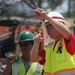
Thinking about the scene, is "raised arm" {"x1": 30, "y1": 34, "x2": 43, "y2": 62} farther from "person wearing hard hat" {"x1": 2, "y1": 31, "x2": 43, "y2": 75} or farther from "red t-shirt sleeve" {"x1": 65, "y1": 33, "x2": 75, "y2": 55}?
"person wearing hard hat" {"x1": 2, "y1": 31, "x2": 43, "y2": 75}

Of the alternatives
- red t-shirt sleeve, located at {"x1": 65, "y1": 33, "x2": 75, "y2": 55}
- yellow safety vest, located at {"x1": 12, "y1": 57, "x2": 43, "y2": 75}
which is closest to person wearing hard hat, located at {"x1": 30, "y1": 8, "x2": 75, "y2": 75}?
red t-shirt sleeve, located at {"x1": 65, "y1": 33, "x2": 75, "y2": 55}

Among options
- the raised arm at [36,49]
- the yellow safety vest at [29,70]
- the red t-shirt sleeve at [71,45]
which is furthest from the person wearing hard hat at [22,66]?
the red t-shirt sleeve at [71,45]

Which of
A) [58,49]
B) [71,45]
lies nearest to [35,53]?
[58,49]

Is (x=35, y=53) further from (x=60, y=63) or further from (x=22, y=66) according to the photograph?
(x=22, y=66)

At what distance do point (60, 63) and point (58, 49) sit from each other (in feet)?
0.46

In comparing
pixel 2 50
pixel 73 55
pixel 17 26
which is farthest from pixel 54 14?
pixel 17 26

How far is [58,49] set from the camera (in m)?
3.75

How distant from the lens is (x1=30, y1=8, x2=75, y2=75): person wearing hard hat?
3.62m

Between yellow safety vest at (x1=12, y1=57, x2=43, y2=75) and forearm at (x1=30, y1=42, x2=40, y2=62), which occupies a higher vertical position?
forearm at (x1=30, y1=42, x2=40, y2=62)

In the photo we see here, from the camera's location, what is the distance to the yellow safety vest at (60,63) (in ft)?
12.0

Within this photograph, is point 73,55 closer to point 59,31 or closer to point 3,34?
point 59,31

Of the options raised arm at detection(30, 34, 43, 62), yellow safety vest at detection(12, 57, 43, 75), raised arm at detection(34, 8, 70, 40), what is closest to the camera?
raised arm at detection(34, 8, 70, 40)

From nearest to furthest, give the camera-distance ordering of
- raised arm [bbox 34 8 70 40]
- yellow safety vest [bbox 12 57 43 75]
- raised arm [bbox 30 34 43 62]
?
raised arm [bbox 34 8 70 40]
raised arm [bbox 30 34 43 62]
yellow safety vest [bbox 12 57 43 75]

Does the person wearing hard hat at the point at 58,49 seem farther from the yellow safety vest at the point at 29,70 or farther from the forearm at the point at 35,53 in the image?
the yellow safety vest at the point at 29,70
